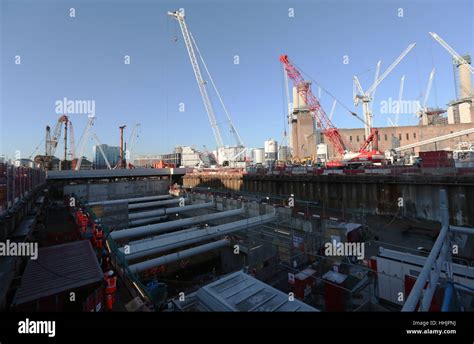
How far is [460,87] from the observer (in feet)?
241

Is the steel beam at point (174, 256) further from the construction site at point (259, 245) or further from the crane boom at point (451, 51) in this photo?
the crane boom at point (451, 51)

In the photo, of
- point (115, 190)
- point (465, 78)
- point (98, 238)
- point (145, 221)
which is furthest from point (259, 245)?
point (465, 78)

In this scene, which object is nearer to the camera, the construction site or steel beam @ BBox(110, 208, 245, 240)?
the construction site

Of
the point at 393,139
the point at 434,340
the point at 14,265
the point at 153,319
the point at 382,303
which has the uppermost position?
the point at 393,139

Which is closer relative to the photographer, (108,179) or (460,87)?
(108,179)

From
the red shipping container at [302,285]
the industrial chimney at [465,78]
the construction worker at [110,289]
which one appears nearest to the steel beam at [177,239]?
the construction worker at [110,289]

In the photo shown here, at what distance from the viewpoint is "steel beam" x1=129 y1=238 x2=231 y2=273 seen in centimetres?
1141

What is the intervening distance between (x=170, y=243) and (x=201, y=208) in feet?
32.4

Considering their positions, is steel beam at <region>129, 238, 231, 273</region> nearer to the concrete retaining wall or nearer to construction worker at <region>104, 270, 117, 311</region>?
construction worker at <region>104, 270, 117, 311</region>

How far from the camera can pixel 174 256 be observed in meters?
12.9

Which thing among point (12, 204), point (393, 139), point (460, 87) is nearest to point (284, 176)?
point (12, 204)

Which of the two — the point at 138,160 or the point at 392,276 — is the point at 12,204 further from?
the point at 138,160

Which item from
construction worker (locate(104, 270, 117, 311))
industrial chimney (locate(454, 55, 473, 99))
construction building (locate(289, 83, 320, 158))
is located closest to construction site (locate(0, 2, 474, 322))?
construction worker (locate(104, 270, 117, 311))

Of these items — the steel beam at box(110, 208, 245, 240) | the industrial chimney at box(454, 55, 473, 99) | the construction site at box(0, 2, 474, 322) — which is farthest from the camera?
the industrial chimney at box(454, 55, 473, 99)
